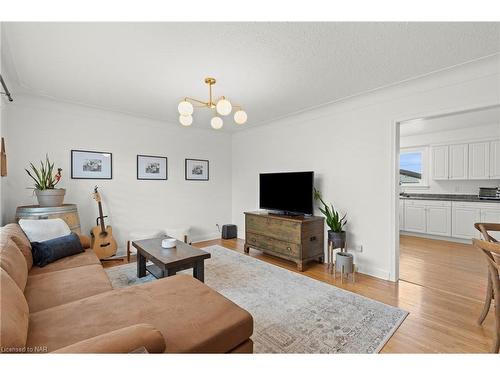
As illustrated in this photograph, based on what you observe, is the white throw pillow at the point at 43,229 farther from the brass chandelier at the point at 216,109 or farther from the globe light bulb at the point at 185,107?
the globe light bulb at the point at 185,107

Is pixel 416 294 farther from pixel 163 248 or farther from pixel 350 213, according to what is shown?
pixel 163 248

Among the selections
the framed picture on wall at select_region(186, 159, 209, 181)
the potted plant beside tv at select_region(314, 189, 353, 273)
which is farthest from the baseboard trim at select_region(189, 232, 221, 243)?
the potted plant beside tv at select_region(314, 189, 353, 273)

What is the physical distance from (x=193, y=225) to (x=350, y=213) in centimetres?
309

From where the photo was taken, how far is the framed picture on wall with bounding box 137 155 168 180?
13.8 feet

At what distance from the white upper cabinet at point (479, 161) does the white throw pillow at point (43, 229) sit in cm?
727

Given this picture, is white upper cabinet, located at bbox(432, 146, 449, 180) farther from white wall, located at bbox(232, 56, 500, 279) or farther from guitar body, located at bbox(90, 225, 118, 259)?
guitar body, located at bbox(90, 225, 118, 259)

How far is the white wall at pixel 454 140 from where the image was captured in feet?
15.7

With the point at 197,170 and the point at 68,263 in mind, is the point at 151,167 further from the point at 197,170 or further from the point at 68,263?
the point at 68,263

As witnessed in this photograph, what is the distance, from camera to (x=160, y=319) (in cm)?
133

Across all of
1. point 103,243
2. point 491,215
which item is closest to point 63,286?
point 103,243

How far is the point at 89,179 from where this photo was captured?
3.70m

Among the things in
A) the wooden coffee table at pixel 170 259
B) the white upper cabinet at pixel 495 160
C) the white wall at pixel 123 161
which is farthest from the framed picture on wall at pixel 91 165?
the white upper cabinet at pixel 495 160

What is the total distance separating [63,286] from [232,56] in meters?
2.39
